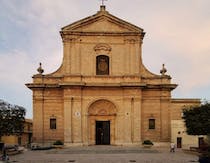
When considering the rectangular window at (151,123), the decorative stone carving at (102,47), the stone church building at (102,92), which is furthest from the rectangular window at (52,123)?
the rectangular window at (151,123)

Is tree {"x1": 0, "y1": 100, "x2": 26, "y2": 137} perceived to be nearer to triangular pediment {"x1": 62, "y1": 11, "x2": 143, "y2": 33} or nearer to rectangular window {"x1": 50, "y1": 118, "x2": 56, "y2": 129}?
rectangular window {"x1": 50, "y1": 118, "x2": 56, "y2": 129}

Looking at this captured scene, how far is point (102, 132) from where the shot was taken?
52.1 meters

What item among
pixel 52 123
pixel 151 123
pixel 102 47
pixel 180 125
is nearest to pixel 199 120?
pixel 151 123

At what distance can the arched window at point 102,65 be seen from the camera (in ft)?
170

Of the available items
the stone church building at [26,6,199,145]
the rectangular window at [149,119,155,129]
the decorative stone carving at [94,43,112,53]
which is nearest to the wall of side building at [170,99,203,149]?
the stone church building at [26,6,199,145]

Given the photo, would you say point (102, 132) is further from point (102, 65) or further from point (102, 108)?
point (102, 65)

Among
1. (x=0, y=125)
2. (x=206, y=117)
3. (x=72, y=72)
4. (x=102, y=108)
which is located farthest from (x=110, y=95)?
(x=0, y=125)

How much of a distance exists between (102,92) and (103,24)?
307 inches

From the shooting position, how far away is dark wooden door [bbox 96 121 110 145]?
51969mm

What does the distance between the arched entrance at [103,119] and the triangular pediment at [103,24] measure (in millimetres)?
8301

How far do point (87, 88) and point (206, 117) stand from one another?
14.2 metres

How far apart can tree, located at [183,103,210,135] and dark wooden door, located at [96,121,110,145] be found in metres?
10.7

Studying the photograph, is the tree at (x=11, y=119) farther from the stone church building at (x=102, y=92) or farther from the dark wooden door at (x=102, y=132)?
the dark wooden door at (x=102, y=132)

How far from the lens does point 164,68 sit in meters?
52.3
